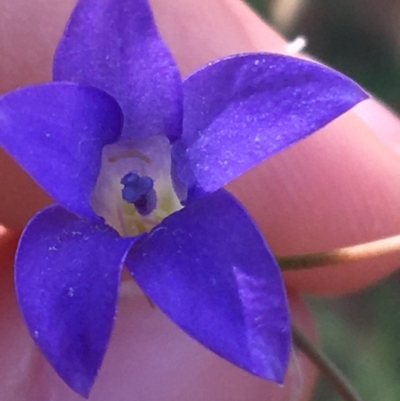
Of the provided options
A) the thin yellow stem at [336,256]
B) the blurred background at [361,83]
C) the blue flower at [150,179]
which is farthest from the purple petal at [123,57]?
the blurred background at [361,83]

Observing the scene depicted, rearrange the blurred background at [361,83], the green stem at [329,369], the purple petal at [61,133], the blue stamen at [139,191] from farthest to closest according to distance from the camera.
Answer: the blurred background at [361,83] → the green stem at [329,369] → the blue stamen at [139,191] → the purple petal at [61,133]

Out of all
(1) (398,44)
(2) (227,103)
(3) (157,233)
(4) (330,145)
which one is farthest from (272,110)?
(1) (398,44)

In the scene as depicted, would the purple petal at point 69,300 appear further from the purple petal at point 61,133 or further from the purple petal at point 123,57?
the purple petal at point 123,57

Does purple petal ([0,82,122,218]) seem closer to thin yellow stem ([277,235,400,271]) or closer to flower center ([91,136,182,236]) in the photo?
flower center ([91,136,182,236])

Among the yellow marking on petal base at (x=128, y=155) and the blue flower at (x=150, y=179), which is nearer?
the blue flower at (x=150, y=179)

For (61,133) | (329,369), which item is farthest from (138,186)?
(329,369)

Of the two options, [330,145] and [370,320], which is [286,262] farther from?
[370,320]
